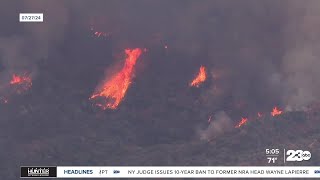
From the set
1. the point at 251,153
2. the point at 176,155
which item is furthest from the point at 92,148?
the point at 251,153

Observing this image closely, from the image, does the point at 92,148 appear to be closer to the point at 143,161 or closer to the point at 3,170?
the point at 143,161

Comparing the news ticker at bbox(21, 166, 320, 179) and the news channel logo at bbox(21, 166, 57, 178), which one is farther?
the news channel logo at bbox(21, 166, 57, 178)

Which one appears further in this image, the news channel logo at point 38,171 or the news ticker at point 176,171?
the news channel logo at point 38,171

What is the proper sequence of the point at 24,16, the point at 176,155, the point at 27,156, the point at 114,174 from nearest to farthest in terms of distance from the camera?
the point at 114,174, the point at 24,16, the point at 27,156, the point at 176,155

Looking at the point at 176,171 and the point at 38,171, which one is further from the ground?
the point at 38,171

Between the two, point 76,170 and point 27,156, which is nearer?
point 76,170

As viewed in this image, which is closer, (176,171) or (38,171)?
(176,171)
